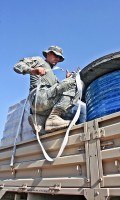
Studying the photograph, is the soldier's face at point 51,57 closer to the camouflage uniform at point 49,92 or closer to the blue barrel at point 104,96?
the camouflage uniform at point 49,92

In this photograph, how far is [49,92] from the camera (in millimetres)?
2740

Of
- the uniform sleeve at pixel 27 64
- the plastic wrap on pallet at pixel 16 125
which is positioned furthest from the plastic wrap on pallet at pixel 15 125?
the uniform sleeve at pixel 27 64

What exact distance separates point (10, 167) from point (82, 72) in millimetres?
1592

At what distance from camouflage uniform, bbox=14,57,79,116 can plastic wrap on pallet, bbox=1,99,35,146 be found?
641 mm

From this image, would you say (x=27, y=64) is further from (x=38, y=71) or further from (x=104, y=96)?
(x=104, y=96)

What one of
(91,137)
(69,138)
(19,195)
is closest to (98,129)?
(91,137)

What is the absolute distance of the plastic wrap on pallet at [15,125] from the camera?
346cm

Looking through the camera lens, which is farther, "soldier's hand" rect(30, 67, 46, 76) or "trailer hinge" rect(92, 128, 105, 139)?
"soldier's hand" rect(30, 67, 46, 76)

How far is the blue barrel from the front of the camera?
2.34 m

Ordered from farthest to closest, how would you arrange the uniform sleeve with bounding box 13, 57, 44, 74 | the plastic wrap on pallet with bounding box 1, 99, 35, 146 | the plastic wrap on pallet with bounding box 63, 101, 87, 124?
1. the plastic wrap on pallet with bounding box 1, 99, 35, 146
2. the uniform sleeve with bounding box 13, 57, 44, 74
3. the plastic wrap on pallet with bounding box 63, 101, 87, 124

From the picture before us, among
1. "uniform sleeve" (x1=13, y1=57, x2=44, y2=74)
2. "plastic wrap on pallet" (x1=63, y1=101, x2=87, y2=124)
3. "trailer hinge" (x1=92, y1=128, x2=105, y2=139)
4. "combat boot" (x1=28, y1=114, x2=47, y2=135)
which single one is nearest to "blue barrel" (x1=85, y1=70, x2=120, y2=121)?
"plastic wrap on pallet" (x1=63, y1=101, x2=87, y2=124)

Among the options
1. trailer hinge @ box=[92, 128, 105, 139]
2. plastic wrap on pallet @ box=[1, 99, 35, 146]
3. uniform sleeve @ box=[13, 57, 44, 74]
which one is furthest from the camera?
plastic wrap on pallet @ box=[1, 99, 35, 146]

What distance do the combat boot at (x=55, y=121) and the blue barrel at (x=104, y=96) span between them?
12.3 inches

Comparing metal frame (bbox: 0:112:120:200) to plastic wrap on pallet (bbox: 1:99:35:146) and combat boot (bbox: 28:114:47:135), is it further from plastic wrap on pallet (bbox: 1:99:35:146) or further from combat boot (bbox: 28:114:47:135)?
plastic wrap on pallet (bbox: 1:99:35:146)
